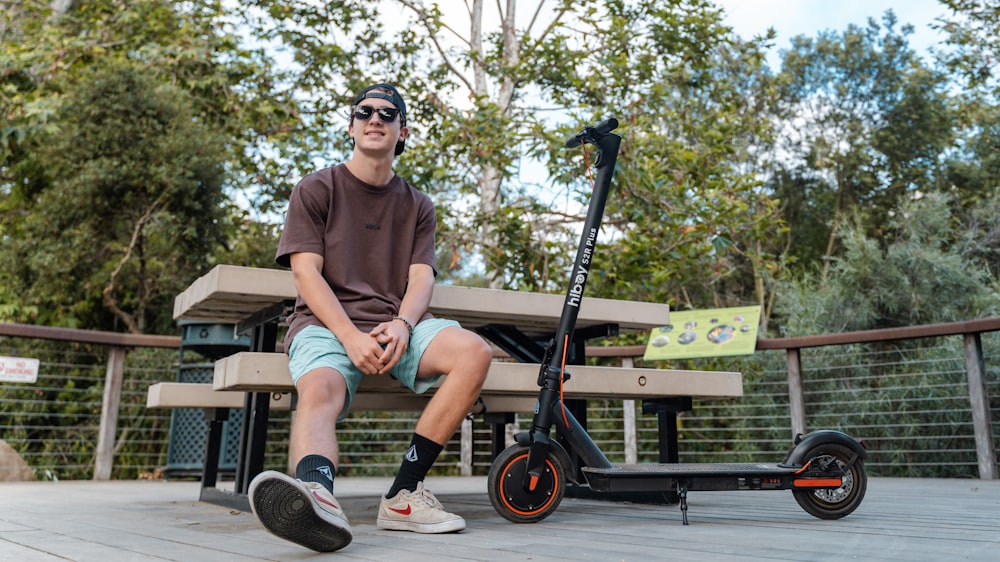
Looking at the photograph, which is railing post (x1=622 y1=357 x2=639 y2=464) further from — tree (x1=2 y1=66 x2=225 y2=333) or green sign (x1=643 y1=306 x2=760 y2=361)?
tree (x1=2 y1=66 x2=225 y2=333)

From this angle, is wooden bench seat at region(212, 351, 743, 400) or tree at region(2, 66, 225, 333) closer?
wooden bench seat at region(212, 351, 743, 400)

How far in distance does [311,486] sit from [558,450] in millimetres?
761

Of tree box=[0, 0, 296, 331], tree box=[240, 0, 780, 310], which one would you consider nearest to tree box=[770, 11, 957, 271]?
tree box=[240, 0, 780, 310]

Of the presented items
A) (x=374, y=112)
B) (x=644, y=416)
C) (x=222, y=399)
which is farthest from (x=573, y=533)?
(x=644, y=416)

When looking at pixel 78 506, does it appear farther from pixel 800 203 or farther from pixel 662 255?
pixel 800 203

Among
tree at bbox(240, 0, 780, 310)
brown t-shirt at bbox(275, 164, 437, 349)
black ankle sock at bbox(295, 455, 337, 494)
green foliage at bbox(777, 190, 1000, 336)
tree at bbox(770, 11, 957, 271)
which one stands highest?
tree at bbox(770, 11, 957, 271)

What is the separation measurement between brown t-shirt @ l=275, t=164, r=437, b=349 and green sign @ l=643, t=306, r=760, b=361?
111 inches

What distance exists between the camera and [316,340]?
1.92m

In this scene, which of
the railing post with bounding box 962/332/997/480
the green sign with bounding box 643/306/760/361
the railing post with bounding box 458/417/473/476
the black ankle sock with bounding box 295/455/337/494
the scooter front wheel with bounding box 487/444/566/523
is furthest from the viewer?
the railing post with bounding box 458/417/473/476

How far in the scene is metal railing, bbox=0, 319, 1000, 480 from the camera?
489cm

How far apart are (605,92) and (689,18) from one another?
1.10 meters

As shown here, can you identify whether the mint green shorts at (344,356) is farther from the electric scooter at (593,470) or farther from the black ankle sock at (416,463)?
the electric scooter at (593,470)

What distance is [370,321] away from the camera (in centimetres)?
206

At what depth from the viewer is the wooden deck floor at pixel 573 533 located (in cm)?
147
